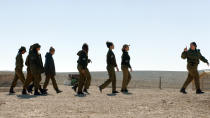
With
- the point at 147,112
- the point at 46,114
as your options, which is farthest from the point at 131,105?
the point at 46,114

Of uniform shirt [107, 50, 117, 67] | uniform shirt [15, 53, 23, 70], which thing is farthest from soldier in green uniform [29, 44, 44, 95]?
uniform shirt [107, 50, 117, 67]

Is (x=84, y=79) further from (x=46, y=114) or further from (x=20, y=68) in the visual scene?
(x=46, y=114)

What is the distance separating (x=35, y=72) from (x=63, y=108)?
472cm

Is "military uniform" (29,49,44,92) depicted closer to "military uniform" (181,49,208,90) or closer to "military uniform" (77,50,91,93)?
"military uniform" (77,50,91,93)

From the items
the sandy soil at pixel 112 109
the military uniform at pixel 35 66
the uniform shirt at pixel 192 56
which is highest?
the uniform shirt at pixel 192 56

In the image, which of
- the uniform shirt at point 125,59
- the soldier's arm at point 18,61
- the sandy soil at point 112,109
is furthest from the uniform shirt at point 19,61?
the sandy soil at point 112,109

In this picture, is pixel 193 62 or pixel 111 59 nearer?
pixel 193 62

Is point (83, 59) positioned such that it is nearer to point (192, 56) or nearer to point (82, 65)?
point (82, 65)

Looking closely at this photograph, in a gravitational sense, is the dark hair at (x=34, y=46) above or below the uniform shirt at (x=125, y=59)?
above

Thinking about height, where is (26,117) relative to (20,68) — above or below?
below

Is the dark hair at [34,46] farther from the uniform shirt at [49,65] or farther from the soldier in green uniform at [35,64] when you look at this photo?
the uniform shirt at [49,65]

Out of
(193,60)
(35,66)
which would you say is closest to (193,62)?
(193,60)

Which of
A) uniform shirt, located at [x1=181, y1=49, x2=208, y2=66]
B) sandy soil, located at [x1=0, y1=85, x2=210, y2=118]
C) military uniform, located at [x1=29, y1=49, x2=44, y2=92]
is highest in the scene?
uniform shirt, located at [x1=181, y1=49, x2=208, y2=66]

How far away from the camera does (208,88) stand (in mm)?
18391
